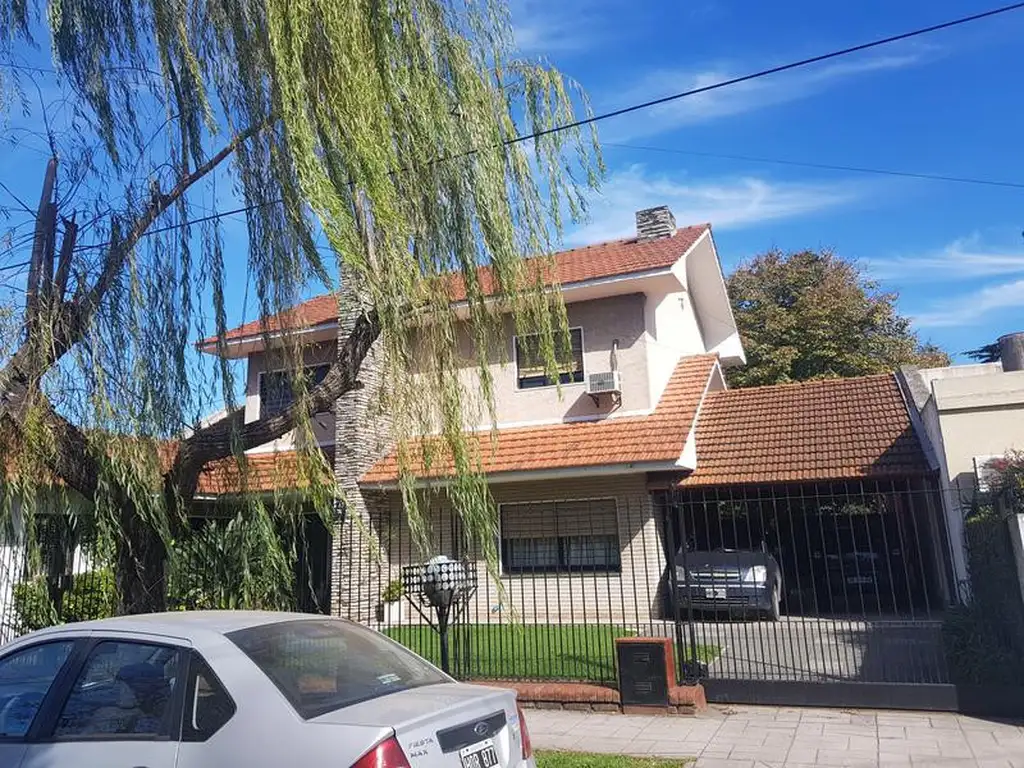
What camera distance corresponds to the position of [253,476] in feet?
22.5

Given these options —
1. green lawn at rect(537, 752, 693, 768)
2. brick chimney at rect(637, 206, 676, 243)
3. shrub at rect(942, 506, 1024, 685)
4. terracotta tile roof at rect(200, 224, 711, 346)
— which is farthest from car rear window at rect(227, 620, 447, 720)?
brick chimney at rect(637, 206, 676, 243)

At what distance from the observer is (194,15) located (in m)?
6.58

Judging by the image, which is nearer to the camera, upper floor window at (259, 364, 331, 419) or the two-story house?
upper floor window at (259, 364, 331, 419)

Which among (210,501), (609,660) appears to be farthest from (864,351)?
(210,501)

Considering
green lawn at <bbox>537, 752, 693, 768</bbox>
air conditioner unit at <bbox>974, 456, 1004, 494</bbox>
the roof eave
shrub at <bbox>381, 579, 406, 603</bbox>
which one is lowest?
green lawn at <bbox>537, 752, 693, 768</bbox>

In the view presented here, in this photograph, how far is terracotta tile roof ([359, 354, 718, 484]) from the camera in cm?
1303

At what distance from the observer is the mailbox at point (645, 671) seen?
768 centimetres

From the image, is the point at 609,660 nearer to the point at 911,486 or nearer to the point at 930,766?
the point at 930,766

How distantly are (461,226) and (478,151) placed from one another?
67cm

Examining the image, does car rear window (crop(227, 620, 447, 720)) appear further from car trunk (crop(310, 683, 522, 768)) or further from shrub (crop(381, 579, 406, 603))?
shrub (crop(381, 579, 406, 603))

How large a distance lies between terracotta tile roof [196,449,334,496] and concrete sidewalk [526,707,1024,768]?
3244mm

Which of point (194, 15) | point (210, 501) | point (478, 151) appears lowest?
point (210, 501)

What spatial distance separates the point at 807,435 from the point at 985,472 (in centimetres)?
583

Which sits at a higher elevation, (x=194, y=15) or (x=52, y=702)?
(x=194, y=15)
